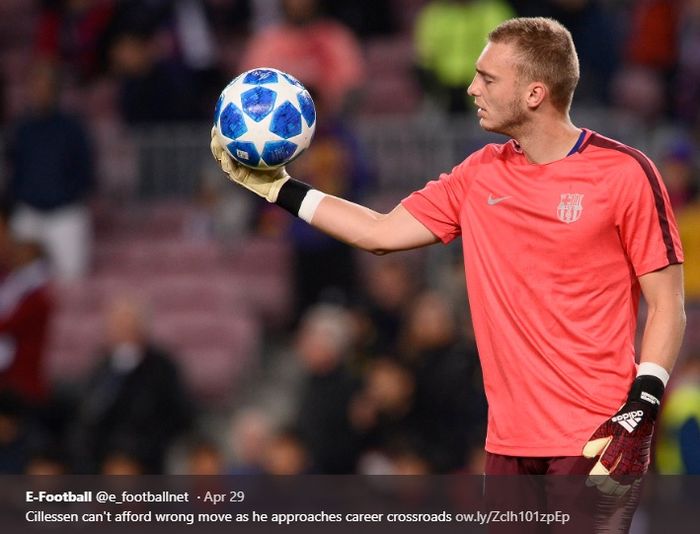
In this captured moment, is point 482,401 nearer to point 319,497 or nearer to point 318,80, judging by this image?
point 319,497

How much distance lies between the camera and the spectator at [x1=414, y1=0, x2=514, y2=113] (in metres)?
12.1

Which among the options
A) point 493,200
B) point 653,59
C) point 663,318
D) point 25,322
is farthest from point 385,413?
point 663,318

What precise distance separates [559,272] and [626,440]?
64 cm

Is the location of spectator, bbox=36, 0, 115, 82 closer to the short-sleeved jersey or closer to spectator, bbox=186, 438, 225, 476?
spectator, bbox=186, 438, 225, 476

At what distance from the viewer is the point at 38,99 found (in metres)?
12.5

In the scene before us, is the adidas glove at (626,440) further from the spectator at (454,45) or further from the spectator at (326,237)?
the spectator at (454,45)

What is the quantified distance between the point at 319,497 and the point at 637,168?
461 centimetres

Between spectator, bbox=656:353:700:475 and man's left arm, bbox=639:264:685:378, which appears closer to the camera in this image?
man's left arm, bbox=639:264:685:378

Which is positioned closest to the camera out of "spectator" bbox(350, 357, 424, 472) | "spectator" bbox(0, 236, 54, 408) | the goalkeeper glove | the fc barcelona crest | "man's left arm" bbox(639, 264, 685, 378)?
"man's left arm" bbox(639, 264, 685, 378)

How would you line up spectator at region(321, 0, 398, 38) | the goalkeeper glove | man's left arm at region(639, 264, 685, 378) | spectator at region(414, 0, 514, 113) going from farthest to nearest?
spectator at region(321, 0, 398, 38)
spectator at region(414, 0, 514, 113)
the goalkeeper glove
man's left arm at region(639, 264, 685, 378)

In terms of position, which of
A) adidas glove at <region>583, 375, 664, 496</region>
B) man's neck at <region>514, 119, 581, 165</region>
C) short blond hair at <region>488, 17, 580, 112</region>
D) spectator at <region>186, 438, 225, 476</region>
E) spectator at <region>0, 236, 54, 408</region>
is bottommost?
spectator at <region>186, 438, 225, 476</region>

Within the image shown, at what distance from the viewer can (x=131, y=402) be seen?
1065cm

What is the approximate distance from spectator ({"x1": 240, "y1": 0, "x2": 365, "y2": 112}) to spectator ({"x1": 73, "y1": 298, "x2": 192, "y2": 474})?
7.29ft

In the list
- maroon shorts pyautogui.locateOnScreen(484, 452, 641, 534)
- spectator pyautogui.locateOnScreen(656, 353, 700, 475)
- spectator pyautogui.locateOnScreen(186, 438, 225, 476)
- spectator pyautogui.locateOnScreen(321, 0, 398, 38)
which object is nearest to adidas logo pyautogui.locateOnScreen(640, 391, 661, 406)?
maroon shorts pyautogui.locateOnScreen(484, 452, 641, 534)
